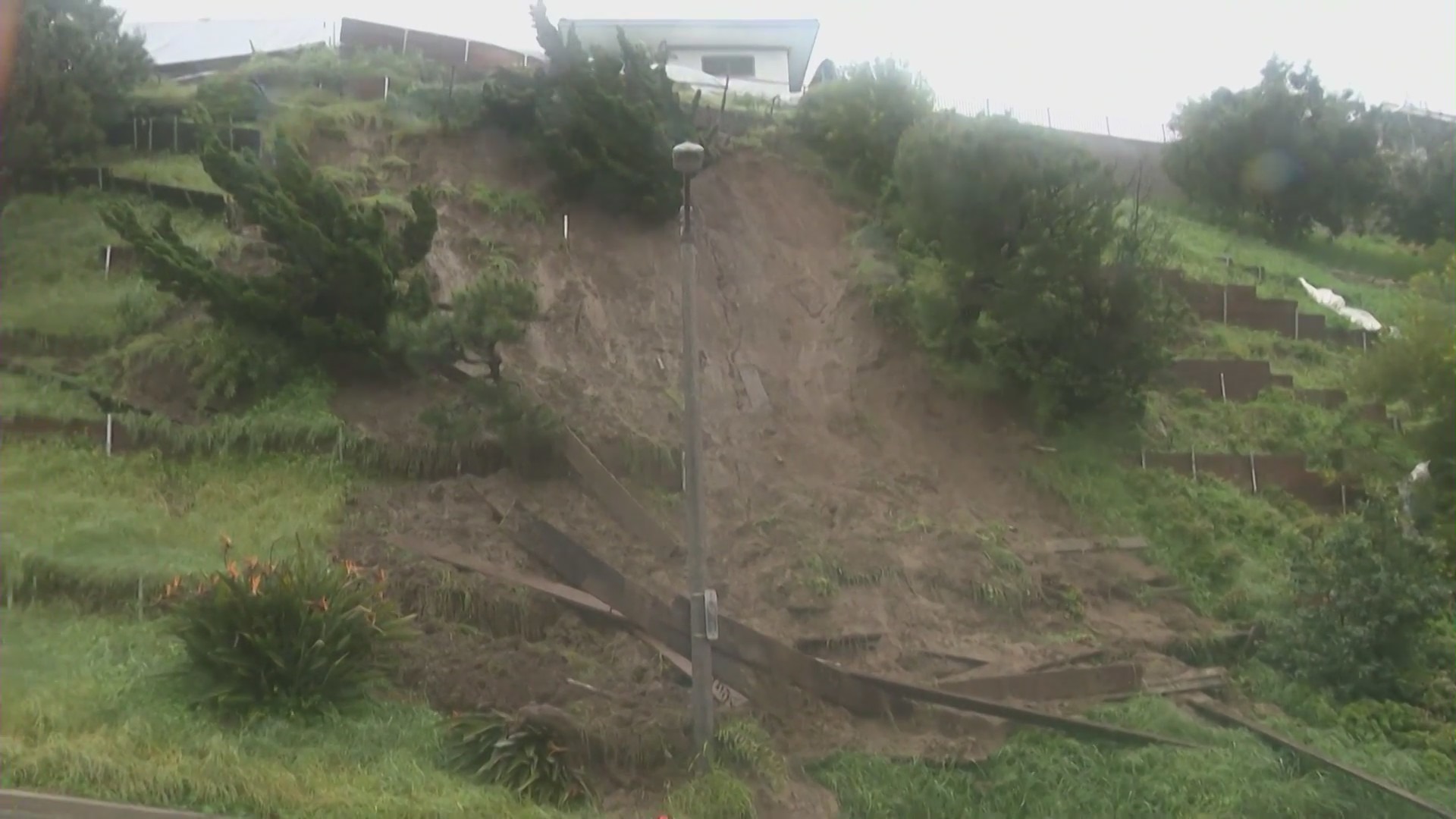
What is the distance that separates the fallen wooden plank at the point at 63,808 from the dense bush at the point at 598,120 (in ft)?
39.9

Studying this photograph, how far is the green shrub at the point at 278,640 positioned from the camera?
921 centimetres

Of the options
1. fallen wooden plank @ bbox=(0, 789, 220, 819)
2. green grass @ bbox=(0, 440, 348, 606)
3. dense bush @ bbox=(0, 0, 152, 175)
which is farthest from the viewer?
dense bush @ bbox=(0, 0, 152, 175)

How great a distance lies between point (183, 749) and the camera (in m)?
8.47

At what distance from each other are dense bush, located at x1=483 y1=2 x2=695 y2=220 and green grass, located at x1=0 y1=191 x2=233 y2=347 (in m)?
4.85

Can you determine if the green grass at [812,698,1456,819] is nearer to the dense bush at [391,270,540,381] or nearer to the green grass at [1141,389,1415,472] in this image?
the dense bush at [391,270,540,381]

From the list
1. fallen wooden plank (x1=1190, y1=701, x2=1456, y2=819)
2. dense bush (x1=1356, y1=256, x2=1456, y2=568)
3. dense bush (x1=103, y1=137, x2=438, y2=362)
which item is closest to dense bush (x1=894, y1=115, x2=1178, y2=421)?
dense bush (x1=1356, y1=256, x2=1456, y2=568)

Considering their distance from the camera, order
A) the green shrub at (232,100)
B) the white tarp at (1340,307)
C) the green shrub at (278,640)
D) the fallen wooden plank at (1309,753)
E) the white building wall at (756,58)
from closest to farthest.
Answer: the green shrub at (278,640)
the fallen wooden plank at (1309,753)
the green shrub at (232,100)
the white tarp at (1340,307)
the white building wall at (756,58)

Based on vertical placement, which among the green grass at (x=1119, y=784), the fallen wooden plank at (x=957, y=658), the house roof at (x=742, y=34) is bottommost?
the green grass at (x=1119, y=784)

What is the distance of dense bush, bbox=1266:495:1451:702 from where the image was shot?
11.8 metres

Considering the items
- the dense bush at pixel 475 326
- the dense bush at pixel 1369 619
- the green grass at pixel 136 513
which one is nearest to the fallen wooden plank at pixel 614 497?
the dense bush at pixel 475 326

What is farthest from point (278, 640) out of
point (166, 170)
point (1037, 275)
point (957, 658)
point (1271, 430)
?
point (1271, 430)

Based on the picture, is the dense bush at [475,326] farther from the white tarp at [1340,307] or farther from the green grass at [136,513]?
the white tarp at [1340,307]

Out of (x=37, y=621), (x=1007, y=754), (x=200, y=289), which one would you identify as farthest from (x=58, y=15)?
(x=1007, y=754)

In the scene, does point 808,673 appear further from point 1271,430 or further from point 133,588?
point 1271,430
